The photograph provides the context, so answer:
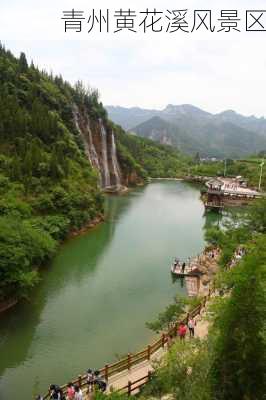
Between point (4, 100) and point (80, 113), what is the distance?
28.9 meters

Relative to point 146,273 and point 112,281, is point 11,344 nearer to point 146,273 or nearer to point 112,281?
point 112,281

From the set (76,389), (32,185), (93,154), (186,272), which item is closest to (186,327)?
(76,389)

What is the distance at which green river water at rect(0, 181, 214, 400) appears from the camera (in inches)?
728

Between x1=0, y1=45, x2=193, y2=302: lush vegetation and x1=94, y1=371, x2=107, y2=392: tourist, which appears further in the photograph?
x1=0, y1=45, x2=193, y2=302: lush vegetation

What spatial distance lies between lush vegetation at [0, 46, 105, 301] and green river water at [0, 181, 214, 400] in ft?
6.17

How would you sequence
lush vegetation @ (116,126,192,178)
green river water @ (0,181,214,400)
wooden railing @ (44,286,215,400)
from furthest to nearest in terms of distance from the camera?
1. lush vegetation @ (116,126,192,178)
2. green river water @ (0,181,214,400)
3. wooden railing @ (44,286,215,400)

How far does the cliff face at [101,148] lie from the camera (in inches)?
2950

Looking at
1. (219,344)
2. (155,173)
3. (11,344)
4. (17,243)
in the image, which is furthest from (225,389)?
(155,173)

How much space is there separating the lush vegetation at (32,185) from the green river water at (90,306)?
1881 mm

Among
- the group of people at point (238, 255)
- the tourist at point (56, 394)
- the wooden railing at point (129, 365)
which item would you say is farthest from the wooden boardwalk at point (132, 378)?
the group of people at point (238, 255)

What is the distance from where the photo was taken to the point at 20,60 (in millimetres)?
67312

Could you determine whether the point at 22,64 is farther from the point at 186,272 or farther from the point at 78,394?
the point at 78,394

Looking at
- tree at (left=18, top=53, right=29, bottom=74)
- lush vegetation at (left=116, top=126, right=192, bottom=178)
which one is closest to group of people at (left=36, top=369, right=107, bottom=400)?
tree at (left=18, top=53, right=29, bottom=74)

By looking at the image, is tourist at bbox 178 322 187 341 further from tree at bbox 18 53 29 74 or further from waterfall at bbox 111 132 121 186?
waterfall at bbox 111 132 121 186
